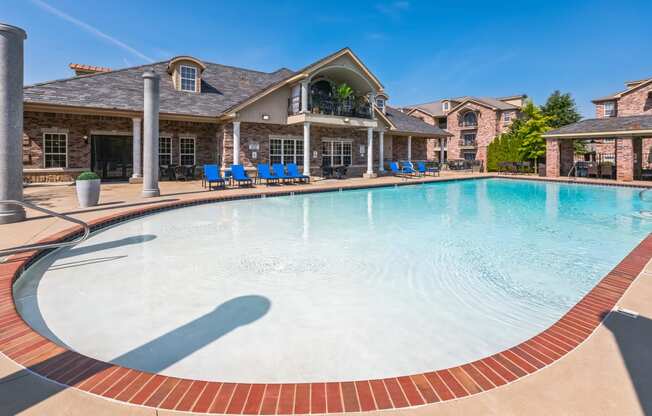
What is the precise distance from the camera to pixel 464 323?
3.94m

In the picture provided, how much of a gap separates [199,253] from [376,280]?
3.28 metres

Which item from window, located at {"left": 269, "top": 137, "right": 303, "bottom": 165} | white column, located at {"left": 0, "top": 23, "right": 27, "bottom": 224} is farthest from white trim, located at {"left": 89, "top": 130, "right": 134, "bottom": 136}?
white column, located at {"left": 0, "top": 23, "right": 27, "bottom": 224}

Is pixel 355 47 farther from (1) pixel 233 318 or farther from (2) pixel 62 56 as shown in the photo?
(1) pixel 233 318

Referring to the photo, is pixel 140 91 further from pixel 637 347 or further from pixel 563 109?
pixel 563 109

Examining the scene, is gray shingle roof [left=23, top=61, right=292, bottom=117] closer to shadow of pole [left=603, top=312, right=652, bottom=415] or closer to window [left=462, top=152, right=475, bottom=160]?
shadow of pole [left=603, top=312, right=652, bottom=415]

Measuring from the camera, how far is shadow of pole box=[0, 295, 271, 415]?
2.31m

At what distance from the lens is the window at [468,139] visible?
48.8m

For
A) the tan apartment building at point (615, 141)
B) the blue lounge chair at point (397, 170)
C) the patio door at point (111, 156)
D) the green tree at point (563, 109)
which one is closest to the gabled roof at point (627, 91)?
the green tree at point (563, 109)

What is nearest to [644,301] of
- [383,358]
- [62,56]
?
[383,358]

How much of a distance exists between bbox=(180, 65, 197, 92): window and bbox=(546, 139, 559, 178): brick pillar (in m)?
24.5

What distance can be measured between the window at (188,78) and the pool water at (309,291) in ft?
43.5

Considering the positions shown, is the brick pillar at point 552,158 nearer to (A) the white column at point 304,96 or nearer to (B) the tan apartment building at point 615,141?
(B) the tan apartment building at point 615,141

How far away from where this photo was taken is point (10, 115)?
764cm

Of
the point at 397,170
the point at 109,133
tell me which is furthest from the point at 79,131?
the point at 397,170
